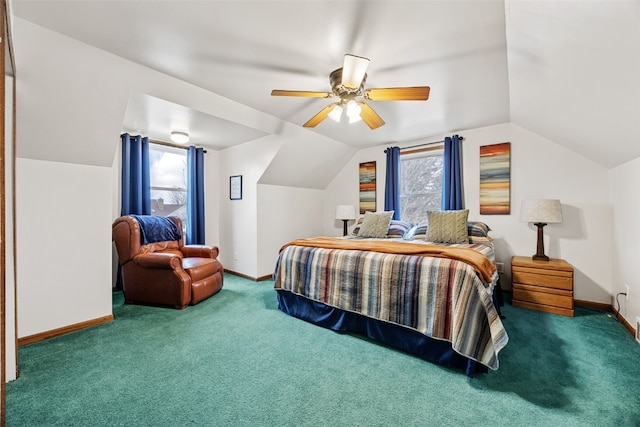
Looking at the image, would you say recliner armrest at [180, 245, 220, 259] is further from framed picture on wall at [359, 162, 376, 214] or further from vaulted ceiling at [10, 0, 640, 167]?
framed picture on wall at [359, 162, 376, 214]

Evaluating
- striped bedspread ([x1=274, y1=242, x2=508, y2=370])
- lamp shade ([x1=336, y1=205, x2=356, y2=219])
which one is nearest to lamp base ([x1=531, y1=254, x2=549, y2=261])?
striped bedspread ([x1=274, y1=242, x2=508, y2=370])

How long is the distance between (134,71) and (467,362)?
3.43 metres

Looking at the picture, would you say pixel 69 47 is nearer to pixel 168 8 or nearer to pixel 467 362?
pixel 168 8

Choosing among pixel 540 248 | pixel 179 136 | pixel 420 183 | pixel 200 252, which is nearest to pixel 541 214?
pixel 540 248

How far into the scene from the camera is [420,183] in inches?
177

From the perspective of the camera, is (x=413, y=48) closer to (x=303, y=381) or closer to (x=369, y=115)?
(x=369, y=115)

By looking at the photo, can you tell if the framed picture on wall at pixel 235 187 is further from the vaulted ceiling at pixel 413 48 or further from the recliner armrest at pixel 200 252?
the vaulted ceiling at pixel 413 48

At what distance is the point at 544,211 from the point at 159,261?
14.1ft

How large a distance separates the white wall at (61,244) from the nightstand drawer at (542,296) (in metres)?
4.36

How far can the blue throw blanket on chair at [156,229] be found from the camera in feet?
11.1

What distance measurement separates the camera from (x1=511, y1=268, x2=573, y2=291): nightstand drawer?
278 centimetres

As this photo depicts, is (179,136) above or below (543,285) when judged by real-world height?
above

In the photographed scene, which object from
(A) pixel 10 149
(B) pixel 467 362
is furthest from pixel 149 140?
(B) pixel 467 362

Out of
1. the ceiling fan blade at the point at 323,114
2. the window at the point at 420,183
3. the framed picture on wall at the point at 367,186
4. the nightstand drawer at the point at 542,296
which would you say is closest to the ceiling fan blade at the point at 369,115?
the ceiling fan blade at the point at 323,114
